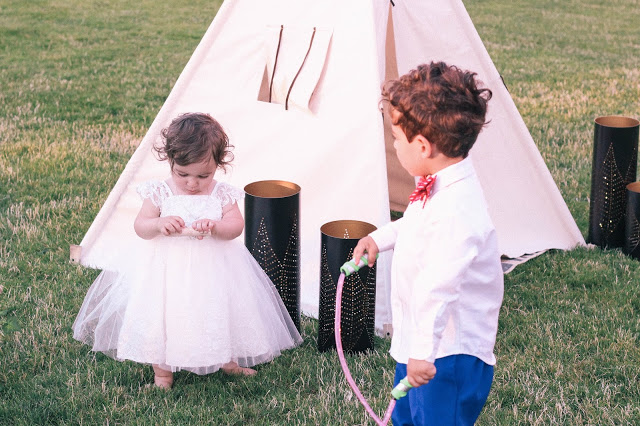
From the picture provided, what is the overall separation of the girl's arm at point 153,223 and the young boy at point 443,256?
1.04 meters

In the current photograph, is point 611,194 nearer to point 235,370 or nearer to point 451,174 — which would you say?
point 235,370

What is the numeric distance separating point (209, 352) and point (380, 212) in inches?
47.0

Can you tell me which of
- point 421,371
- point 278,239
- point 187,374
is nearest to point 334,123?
point 278,239

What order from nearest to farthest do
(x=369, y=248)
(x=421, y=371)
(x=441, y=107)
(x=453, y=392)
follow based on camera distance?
(x=421, y=371) < (x=441, y=107) < (x=453, y=392) < (x=369, y=248)

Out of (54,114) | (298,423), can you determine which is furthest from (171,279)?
(54,114)

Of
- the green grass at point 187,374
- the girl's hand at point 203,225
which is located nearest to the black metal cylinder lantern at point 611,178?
the green grass at point 187,374

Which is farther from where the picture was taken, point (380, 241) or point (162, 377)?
point (162, 377)

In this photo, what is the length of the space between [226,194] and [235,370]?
2.59 ft

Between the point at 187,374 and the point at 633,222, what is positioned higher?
the point at 633,222

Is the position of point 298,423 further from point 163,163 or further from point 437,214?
point 163,163

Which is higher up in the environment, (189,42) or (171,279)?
(189,42)

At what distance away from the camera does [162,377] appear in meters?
3.62

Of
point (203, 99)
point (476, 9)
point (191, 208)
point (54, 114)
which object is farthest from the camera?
point (476, 9)

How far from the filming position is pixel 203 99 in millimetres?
4652
